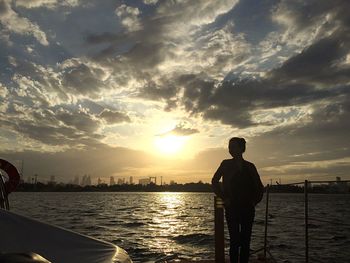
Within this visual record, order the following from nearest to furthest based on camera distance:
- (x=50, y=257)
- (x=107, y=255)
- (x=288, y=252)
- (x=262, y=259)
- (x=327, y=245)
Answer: (x=50, y=257) → (x=107, y=255) → (x=262, y=259) → (x=288, y=252) → (x=327, y=245)

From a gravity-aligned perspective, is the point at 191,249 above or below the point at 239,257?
below

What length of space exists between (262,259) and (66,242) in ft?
19.6

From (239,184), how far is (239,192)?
123 mm

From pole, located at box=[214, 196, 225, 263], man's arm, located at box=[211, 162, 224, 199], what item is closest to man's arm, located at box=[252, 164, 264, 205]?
man's arm, located at box=[211, 162, 224, 199]

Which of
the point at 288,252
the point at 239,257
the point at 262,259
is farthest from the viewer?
the point at 288,252

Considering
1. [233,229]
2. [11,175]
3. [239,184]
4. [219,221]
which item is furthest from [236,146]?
[11,175]

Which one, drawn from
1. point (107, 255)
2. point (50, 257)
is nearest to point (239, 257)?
point (107, 255)

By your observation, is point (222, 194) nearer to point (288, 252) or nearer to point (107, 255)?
point (107, 255)

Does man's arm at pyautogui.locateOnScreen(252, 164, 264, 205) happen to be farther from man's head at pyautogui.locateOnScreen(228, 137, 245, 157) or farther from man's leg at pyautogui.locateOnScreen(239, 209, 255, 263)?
man's head at pyautogui.locateOnScreen(228, 137, 245, 157)

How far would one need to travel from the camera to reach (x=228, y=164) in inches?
231

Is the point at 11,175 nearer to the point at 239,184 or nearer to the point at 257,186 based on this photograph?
the point at 239,184

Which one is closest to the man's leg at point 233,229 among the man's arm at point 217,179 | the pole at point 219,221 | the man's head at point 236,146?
the man's arm at point 217,179

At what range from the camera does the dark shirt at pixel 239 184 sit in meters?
5.61

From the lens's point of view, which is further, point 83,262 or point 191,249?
point 191,249
